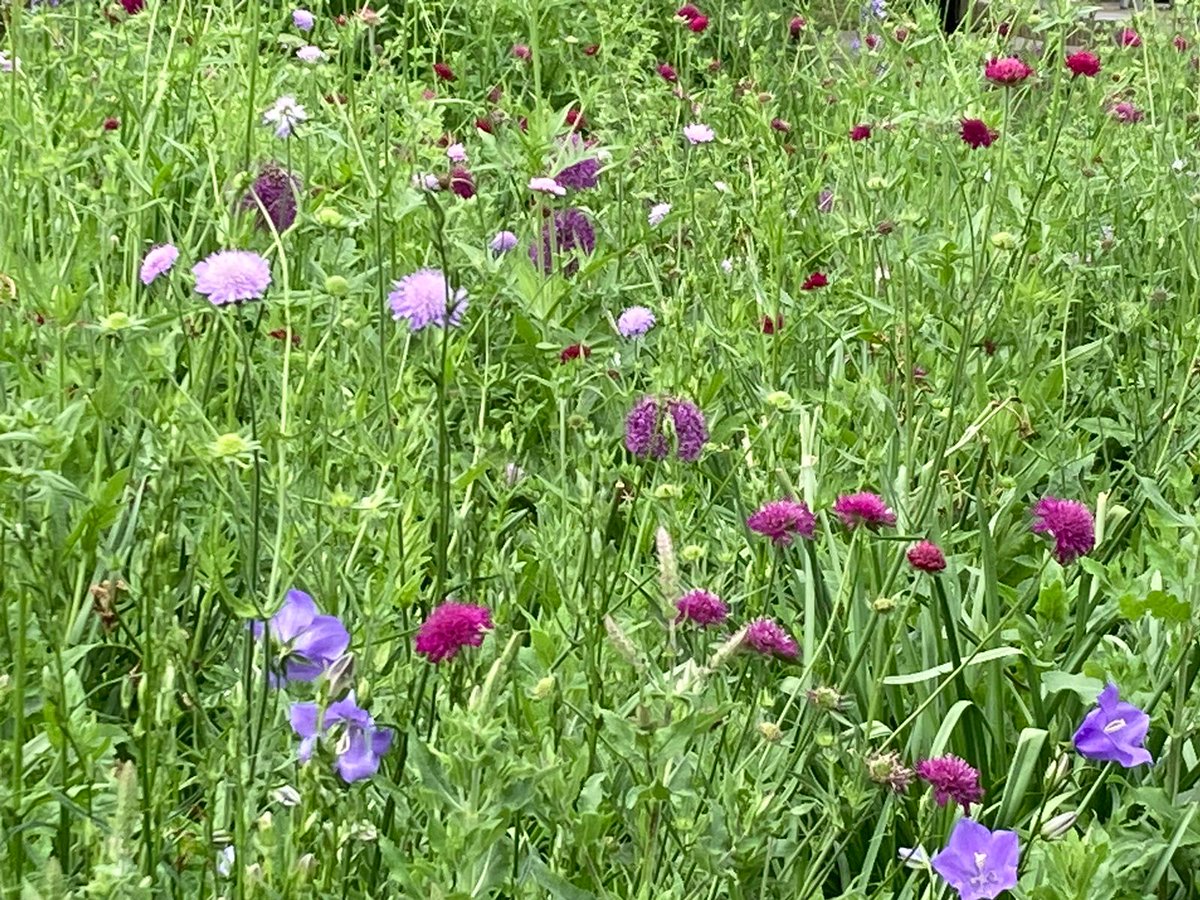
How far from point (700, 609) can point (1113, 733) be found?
1.24 ft

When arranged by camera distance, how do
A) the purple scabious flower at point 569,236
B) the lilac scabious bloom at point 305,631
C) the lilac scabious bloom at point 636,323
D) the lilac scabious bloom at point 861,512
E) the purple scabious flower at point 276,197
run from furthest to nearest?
the purple scabious flower at point 569,236 → the purple scabious flower at point 276,197 → the lilac scabious bloom at point 636,323 → the lilac scabious bloom at point 861,512 → the lilac scabious bloom at point 305,631

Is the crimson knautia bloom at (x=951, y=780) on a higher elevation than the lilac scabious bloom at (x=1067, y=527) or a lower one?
lower

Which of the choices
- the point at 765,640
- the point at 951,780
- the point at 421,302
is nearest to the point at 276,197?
the point at 421,302

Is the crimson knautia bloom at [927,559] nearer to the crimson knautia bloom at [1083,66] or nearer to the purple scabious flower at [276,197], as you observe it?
the crimson knautia bloom at [1083,66]

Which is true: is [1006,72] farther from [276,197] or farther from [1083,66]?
[276,197]

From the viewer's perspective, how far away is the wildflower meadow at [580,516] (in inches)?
46.9

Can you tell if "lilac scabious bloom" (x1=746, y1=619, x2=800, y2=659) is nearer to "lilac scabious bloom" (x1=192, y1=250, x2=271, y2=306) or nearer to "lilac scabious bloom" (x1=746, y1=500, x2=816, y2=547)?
"lilac scabious bloom" (x1=746, y1=500, x2=816, y2=547)

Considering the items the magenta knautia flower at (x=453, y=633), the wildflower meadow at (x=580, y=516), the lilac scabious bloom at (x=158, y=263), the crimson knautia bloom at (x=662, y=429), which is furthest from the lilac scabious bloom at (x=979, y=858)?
the lilac scabious bloom at (x=158, y=263)

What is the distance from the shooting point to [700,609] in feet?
4.34

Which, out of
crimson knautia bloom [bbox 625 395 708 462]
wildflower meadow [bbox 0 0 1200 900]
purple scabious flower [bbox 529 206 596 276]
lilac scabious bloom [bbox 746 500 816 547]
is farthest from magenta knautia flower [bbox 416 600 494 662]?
purple scabious flower [bbox 529 206 596 276]

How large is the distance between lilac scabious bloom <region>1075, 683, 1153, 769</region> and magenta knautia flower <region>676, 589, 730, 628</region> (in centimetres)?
32

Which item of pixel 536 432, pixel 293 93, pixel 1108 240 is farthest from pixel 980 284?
pixel 293 93

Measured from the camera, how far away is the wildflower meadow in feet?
3.91

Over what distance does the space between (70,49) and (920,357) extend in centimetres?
179
